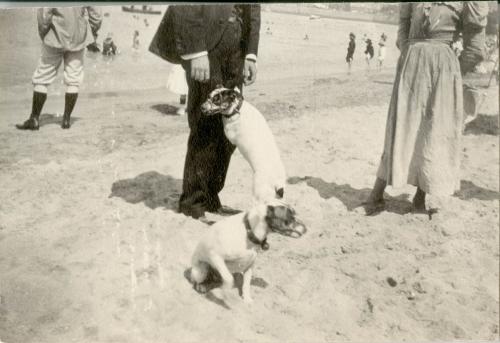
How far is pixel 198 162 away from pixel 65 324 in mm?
835

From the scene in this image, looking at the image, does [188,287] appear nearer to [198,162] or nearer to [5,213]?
[198,162]

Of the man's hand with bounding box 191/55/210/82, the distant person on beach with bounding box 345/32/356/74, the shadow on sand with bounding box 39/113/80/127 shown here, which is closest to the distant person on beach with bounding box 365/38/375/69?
the distant person on beach with bounding box 345/32/356/74

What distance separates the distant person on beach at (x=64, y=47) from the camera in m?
2.12

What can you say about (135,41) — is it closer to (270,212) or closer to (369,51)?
(369,51)

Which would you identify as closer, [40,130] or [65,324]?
[65,324]

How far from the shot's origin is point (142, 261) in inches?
82.0

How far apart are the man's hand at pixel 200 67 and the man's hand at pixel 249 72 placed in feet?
0.57

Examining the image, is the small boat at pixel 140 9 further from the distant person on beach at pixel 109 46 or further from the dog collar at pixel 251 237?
the dog collar at pixel 251 237

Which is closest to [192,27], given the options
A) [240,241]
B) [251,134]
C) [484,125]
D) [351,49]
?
[251,134]

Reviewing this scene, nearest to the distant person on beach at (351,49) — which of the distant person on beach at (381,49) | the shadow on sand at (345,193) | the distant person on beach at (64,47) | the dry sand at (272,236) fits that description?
the dry sand at (272,236)

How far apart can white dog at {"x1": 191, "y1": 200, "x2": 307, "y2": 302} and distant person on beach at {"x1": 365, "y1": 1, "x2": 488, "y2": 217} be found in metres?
0.78

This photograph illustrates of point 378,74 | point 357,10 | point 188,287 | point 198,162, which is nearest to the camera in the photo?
point 188,287

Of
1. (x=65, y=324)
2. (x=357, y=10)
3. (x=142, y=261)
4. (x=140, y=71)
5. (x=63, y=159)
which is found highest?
(x=357, y=10)

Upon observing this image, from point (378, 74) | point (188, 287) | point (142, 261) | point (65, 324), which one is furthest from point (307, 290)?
point (378, 74)
